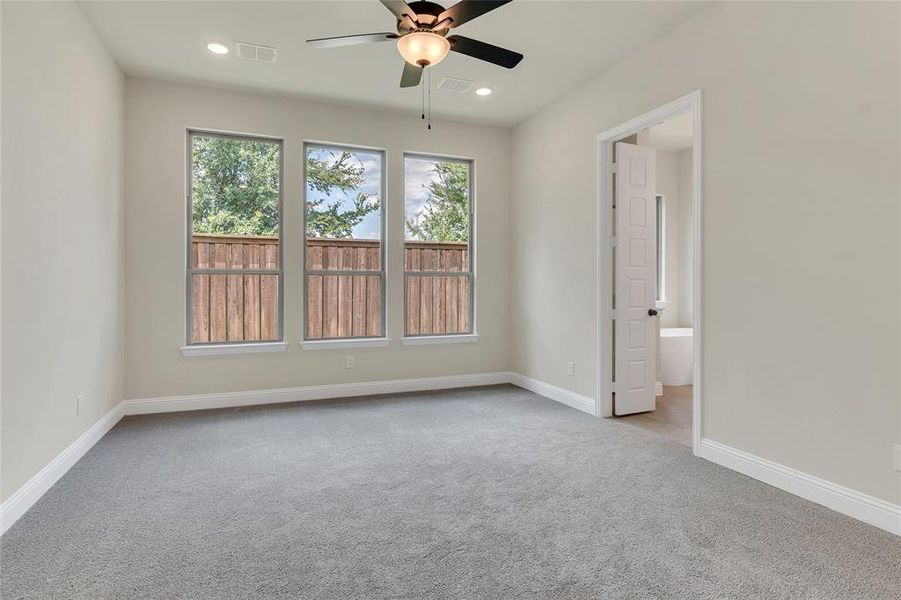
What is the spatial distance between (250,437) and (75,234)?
71.6 inches

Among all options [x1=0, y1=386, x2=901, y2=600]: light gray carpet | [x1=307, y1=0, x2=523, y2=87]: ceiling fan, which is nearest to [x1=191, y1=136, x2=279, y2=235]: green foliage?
[x1=0, y1=386, x2=901, y2=600]: light gray carpet

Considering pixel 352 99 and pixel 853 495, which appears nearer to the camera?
pixel 853 495

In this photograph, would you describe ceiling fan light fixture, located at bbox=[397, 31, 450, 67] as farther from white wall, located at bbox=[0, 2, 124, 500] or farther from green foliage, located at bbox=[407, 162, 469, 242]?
green foliage, located at bbox=[407, 162, 469, 242]

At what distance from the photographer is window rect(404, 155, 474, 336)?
17.3ft

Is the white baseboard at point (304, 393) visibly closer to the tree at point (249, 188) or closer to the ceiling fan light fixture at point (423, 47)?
the tree at point (249, 188)

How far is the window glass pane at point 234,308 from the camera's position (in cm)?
448

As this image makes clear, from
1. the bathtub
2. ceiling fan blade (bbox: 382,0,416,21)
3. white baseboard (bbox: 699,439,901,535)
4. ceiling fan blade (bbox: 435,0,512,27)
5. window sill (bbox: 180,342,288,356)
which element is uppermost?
ceiling fan blade (bbox: 382,0,416,21)

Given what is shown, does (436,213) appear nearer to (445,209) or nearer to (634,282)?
(445,209)

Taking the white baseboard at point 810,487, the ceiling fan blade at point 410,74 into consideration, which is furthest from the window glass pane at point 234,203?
the white baseboard at point 810,487

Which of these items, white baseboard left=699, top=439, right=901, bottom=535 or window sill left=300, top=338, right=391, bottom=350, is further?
window sill left=300, top=338, right=391, bottom=350

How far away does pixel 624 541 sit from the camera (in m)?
2.11

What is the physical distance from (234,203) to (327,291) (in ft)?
4.01

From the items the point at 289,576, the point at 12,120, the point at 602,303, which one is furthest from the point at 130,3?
the point at 602,303

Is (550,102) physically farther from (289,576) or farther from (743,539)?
(289,576)
